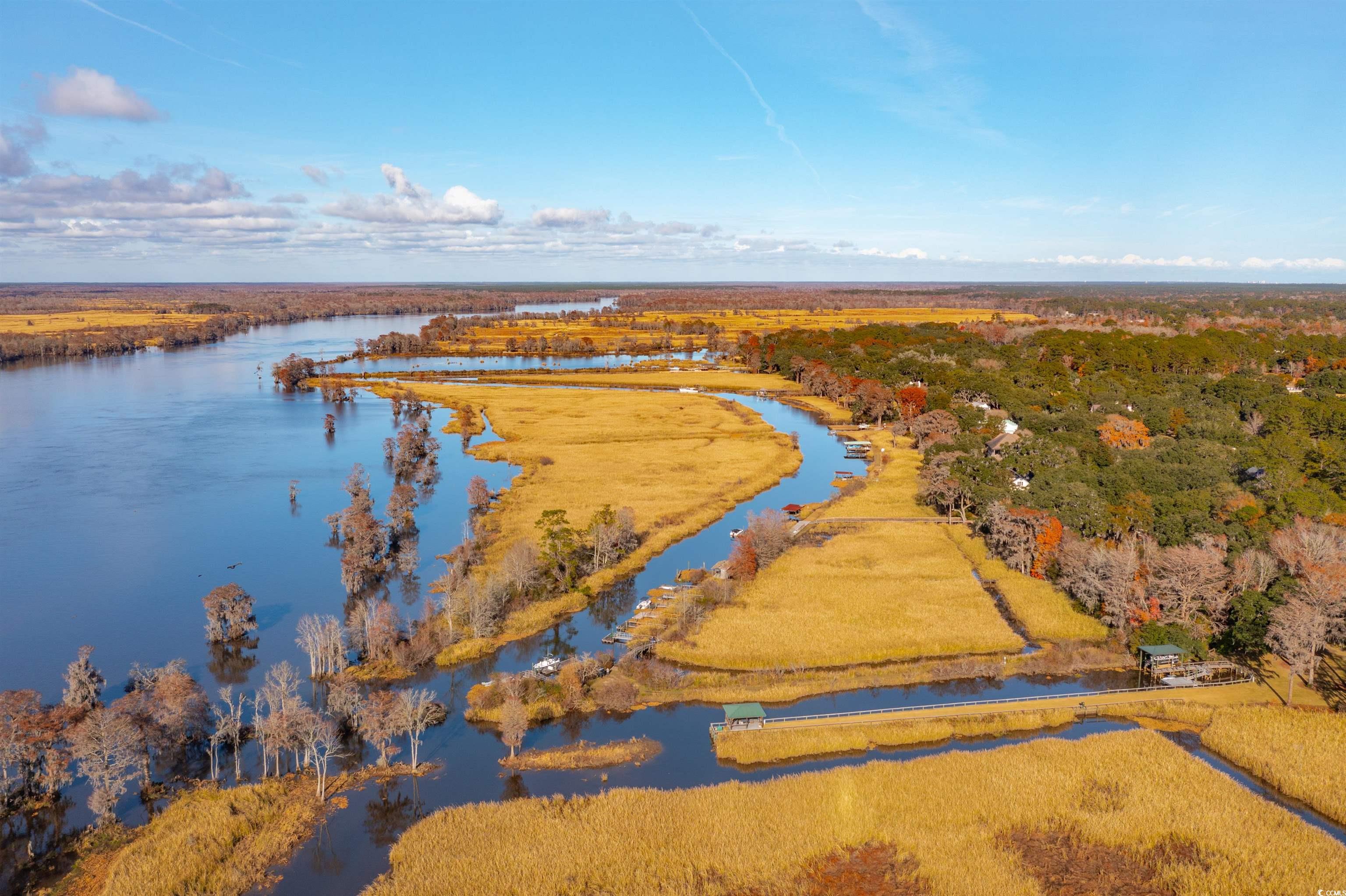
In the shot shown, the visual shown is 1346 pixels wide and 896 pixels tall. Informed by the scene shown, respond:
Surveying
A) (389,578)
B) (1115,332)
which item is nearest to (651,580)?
(389,578)

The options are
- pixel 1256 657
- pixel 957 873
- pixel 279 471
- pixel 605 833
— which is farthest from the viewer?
pixel 279 471

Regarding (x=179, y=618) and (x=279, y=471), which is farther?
(x=279, y=471)

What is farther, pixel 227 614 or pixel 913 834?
pixel 227 614

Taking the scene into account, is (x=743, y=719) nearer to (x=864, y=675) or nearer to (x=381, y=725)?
(x=864, y=675)

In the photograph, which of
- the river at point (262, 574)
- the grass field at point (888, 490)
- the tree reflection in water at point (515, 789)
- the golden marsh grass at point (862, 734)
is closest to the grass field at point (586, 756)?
the river at point (262, 574)

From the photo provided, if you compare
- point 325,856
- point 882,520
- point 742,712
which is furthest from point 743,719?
point 882,520

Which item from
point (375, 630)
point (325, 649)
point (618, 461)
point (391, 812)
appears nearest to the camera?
point (391, 812)

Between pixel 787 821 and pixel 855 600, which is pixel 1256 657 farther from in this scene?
pixel 787 821

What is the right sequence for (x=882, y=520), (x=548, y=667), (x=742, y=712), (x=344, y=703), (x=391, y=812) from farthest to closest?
(x=882, y=520) → (x=548, y=667) → (x=742, y=712) → (x=344, y=703) → (x=391, y=812)

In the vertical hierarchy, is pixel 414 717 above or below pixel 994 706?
above
